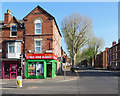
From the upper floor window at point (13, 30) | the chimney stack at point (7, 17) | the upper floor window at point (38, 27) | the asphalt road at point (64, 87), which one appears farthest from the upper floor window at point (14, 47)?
the asphalt road at point (64, 87)

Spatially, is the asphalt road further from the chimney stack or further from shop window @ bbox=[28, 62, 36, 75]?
the chimney stack

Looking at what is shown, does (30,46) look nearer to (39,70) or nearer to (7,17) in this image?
(39,70)

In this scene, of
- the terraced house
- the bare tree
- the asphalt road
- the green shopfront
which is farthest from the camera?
the bare tree

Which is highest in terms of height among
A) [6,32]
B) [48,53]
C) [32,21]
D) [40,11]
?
[40,11]

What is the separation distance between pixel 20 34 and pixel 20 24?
5.51 feet

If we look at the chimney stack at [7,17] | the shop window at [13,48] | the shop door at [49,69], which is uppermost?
the chimney stack at [7,17]

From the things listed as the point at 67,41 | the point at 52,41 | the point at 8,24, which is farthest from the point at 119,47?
the point at 8,24

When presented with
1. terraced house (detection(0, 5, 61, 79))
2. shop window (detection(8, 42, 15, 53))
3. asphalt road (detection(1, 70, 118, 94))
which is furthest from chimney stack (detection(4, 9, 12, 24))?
asphalt road (detection(1, 70, 118, 94))

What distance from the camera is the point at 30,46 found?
79.7 ft

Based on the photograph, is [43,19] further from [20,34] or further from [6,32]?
[6,32]

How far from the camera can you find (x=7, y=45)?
80.1 feet

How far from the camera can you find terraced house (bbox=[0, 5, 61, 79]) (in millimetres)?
23953

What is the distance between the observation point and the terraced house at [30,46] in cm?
2395

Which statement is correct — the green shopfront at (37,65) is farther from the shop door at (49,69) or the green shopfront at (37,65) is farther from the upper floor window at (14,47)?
the upper floor window at (14,47)
